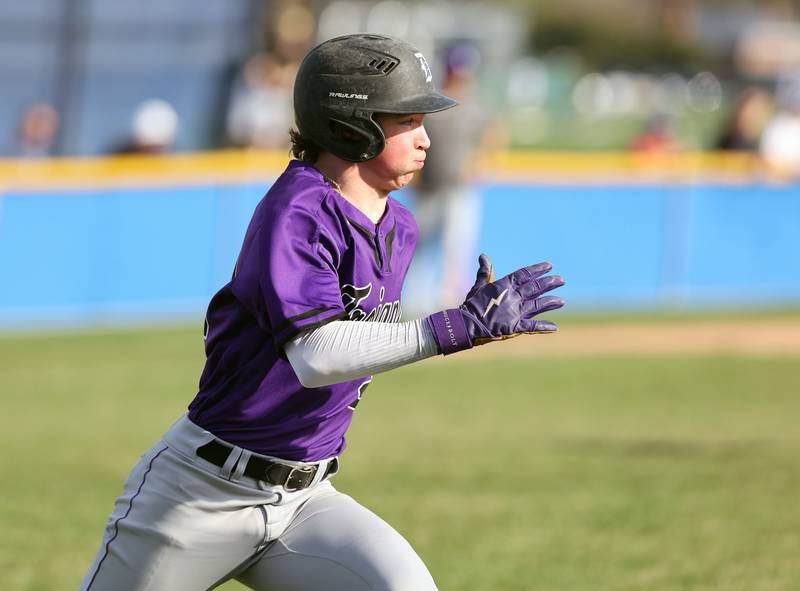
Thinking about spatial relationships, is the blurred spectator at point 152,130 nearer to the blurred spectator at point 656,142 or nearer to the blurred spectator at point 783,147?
the blurred spectator at point 656,142

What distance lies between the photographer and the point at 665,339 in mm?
14297

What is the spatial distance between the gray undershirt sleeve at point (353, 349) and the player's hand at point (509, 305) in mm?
130

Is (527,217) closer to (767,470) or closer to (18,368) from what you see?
(18,368)

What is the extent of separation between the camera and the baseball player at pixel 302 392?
12.3 feet

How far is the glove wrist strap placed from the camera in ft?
11.8

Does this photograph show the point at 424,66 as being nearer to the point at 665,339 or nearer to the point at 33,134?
the point at 665,339

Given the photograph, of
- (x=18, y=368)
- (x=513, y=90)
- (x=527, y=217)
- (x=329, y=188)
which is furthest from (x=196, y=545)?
(x=513, y=90)

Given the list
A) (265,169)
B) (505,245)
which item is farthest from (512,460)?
(505,245)

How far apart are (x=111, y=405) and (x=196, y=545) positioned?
6.98 meters

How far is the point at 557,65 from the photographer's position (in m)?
59.7

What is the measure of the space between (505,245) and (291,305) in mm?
12613

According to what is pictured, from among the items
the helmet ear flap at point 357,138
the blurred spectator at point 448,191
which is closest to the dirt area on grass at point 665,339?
the blurred spectator at point 448,191

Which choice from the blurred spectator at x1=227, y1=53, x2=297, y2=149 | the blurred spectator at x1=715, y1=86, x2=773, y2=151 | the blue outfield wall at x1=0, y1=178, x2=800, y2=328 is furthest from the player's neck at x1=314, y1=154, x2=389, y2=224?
the blurred spectator at x1=715, y1=86, x2=773, y2=151

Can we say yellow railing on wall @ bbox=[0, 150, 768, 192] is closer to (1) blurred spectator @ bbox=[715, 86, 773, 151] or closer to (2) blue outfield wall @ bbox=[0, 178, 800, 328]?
(2) blue outfield wall @ bbox=[0, 178, 800, 328]
